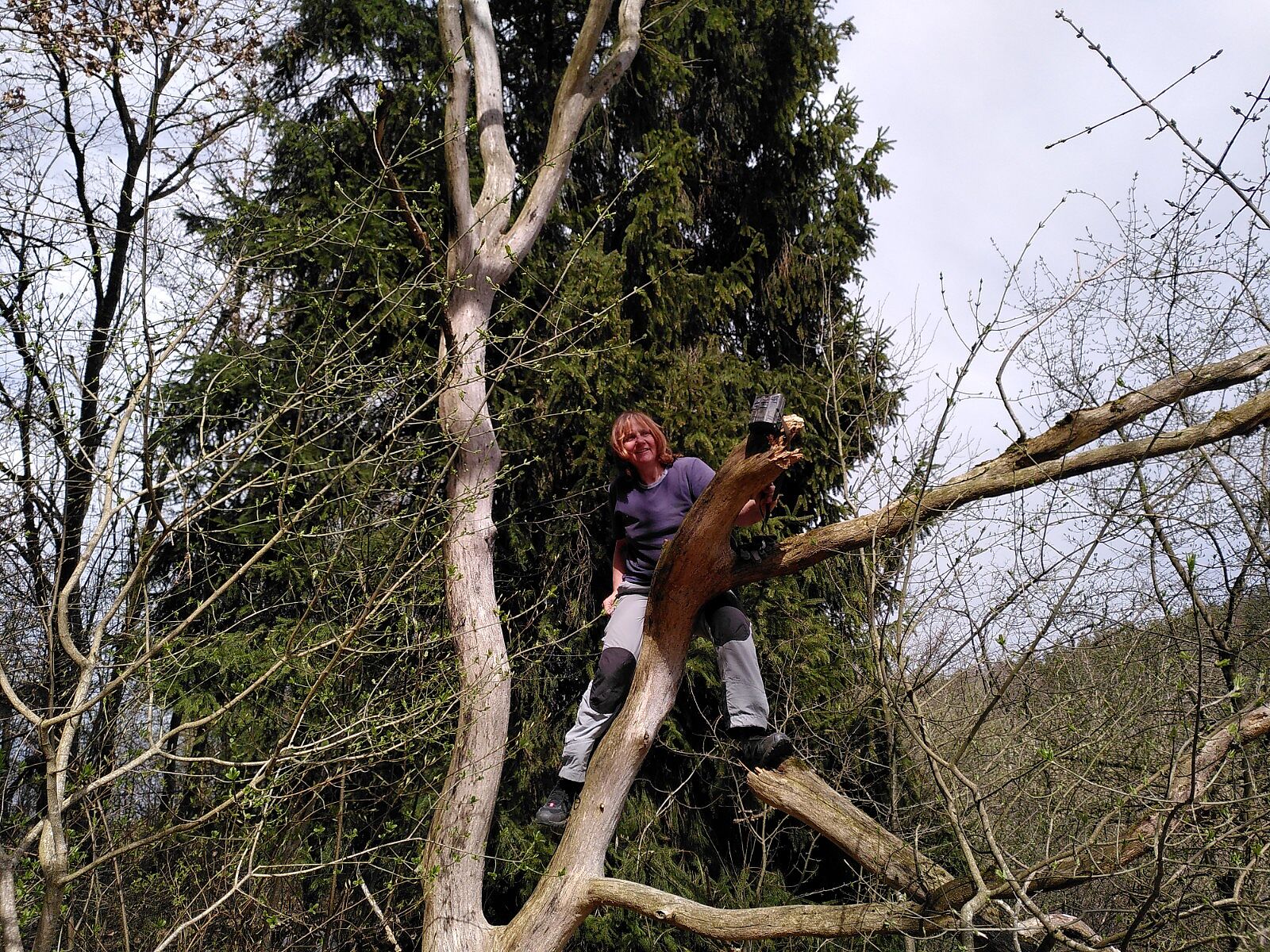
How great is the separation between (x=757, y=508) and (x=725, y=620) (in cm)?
60

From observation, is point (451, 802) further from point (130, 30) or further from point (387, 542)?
point (130, 30)

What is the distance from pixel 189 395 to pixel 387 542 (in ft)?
5.61

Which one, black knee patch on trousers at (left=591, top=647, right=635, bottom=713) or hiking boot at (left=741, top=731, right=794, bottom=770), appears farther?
black knee patch on trousers at (left=591, top=647, right=635, bottom=713)

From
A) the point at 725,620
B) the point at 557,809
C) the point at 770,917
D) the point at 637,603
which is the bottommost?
the point at 770,917

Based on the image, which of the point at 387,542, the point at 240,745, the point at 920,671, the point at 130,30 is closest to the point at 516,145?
the point at 130,30

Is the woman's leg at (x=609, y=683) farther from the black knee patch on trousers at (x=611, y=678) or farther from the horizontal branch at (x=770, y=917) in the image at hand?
the horizontal branch at (x=770, y=917)

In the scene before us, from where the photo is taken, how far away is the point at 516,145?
801cm

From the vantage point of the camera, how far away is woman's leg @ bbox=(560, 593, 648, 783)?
461 centimetres

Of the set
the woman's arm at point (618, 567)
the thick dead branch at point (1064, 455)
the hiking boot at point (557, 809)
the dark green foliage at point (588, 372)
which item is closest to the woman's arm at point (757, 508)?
the thick dead branch at point (1064, 455)

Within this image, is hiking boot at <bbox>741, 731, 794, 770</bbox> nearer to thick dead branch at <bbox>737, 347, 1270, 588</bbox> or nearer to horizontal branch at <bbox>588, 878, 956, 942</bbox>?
horizontal branch at <bbox>588, 878, 956, 942</bbox>

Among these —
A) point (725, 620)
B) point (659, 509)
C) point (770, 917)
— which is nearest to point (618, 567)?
point (659, 509)

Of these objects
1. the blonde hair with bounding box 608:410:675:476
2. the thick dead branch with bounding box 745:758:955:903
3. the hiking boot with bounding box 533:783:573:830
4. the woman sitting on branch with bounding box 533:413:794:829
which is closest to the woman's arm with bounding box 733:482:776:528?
the woman sitting on branch with bounding box 533:413:794:829

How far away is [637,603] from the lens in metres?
4.70

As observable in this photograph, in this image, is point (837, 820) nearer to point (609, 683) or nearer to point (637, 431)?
point (609, 683)
